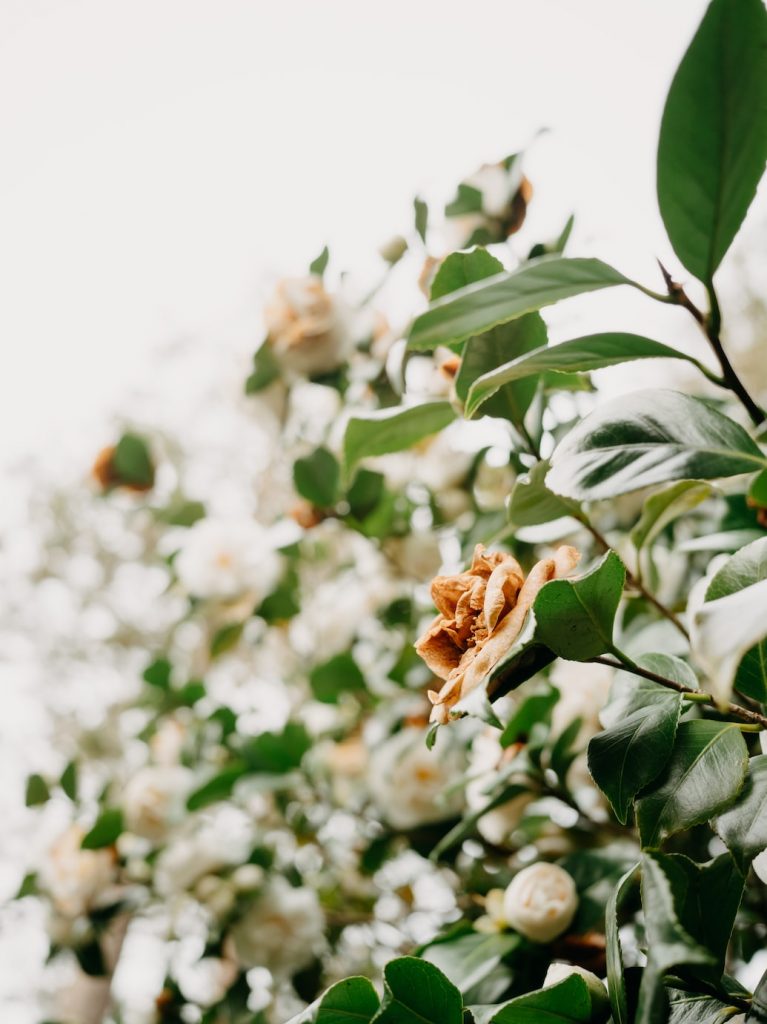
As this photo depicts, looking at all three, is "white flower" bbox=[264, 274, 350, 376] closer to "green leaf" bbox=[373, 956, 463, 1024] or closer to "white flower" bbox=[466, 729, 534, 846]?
"white flower" bbox=[466, 729, 534, 846]

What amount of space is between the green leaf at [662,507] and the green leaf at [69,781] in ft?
3.16

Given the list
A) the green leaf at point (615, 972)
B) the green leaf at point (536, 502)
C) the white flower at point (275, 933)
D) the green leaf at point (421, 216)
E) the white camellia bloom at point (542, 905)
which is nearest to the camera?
the green leaf at point (615, 972)

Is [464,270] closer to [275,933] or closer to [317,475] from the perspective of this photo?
[317,475]

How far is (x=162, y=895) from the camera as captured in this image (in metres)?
0.97

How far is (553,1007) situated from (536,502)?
8.7 inches

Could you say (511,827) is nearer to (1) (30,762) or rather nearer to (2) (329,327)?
(2) (329,327)

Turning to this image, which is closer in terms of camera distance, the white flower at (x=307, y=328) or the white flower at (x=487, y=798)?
the white flower at (x=487, y=798)

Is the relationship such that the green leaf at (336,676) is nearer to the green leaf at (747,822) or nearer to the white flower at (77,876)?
the white flower at (77,876)

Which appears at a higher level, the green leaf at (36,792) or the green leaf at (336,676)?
the green leaf at (336,676)

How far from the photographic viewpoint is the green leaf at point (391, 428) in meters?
0.49

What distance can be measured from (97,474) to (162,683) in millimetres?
323

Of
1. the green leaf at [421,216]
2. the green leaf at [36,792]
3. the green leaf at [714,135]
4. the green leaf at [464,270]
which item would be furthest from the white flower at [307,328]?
the green leaf at [36,792]

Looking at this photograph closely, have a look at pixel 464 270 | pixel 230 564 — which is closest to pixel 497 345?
pixel 464 270

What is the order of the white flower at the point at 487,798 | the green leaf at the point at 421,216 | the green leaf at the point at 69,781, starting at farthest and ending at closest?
the green leaf at the point at 69,781 → the green leaf at the point at 421,216 → the white flower at the point at 487,798
